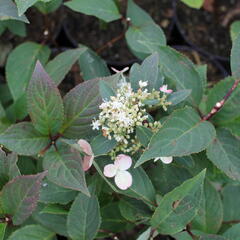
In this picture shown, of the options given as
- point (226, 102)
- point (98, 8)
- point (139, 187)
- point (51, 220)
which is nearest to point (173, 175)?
point (139, 187)

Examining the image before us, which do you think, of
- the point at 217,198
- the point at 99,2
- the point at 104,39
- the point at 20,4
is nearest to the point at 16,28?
the point at 99,2

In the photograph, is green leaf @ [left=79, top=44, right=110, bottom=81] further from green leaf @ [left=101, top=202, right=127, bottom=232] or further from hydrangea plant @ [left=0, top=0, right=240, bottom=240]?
green leaf @ [left=101, top=202, right=127, bottom=232]

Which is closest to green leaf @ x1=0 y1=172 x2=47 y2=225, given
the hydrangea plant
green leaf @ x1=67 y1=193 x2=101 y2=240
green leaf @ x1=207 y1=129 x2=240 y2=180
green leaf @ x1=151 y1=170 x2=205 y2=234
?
the hydrangea plant

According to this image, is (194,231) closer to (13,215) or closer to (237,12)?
(13,215)

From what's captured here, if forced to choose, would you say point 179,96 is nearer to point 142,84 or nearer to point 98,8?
point 142,84

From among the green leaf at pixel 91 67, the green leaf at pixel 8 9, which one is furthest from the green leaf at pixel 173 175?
the green leaf at pixel 8 9
